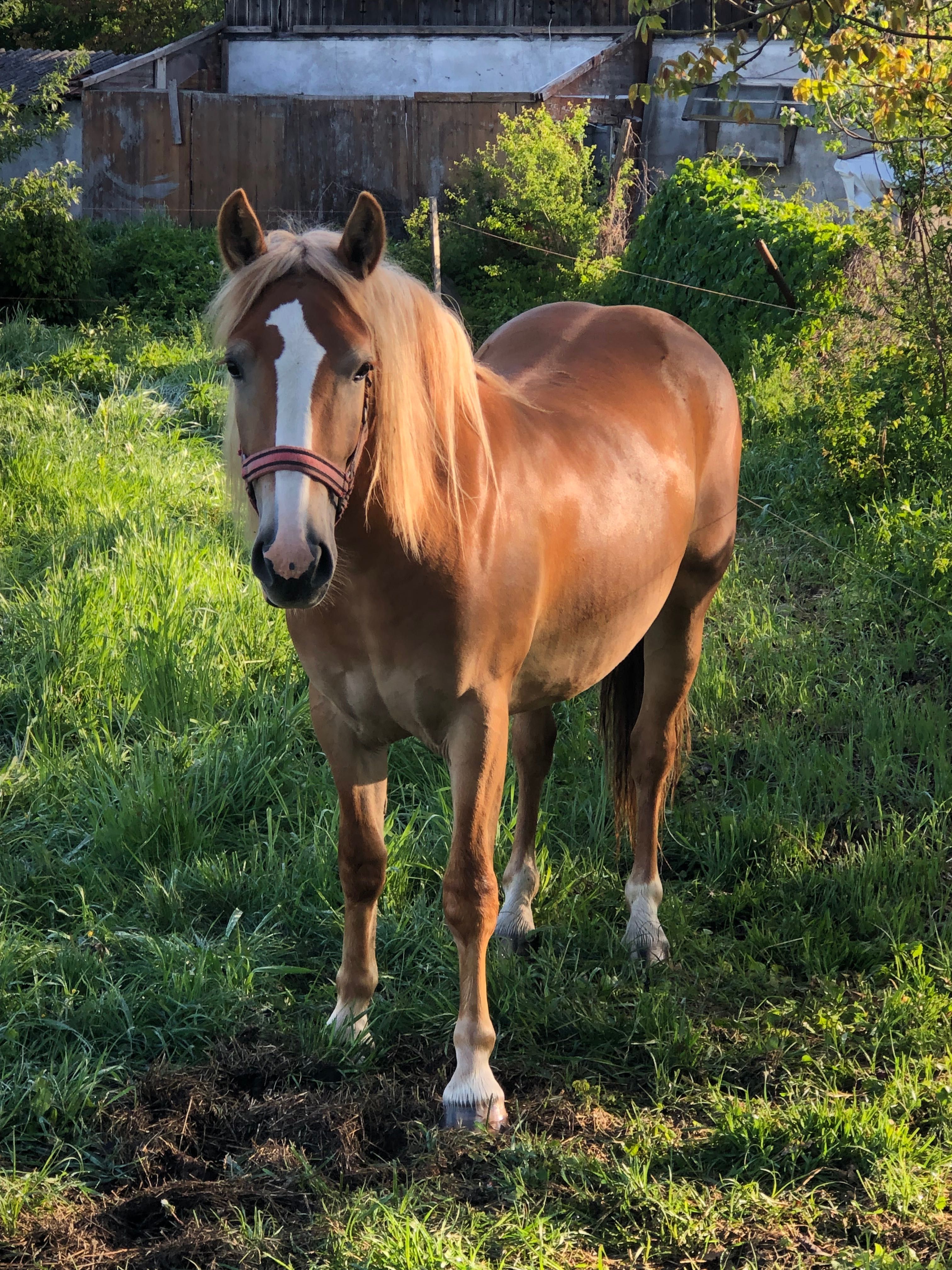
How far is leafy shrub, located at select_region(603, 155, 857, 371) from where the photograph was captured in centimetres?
738

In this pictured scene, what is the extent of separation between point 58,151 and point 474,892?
18.0 m

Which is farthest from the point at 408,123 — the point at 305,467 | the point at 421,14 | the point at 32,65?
the point at 305,467

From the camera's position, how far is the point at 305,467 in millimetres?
1978

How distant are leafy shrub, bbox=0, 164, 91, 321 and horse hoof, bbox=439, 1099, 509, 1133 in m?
10.2

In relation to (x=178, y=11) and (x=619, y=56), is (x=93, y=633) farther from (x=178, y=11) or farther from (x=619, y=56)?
(x=178, y=11)

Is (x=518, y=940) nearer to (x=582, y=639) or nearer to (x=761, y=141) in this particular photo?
(x=582, y=639)

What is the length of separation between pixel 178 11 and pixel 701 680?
27.6m

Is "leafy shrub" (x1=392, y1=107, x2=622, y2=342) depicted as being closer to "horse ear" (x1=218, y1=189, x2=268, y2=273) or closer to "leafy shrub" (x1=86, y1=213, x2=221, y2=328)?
"leafy shrub" (x1=86, y1=213, x2=221, y2=328)

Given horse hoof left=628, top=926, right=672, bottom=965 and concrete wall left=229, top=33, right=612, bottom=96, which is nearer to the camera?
horse hoof left=628, top=926, right=672, bottom=965

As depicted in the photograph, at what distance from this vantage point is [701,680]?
4512 millimetres

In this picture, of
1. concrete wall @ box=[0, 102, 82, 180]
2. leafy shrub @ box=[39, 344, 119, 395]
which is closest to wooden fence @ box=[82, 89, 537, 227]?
concrete wall @ box=[0, 102, 82, 180]

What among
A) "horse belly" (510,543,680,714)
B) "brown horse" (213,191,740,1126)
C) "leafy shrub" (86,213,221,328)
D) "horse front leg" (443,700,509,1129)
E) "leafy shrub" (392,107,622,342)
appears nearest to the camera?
"brown horse" (213,191,740,1126)

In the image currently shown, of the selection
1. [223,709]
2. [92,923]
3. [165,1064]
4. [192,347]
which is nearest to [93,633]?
[223,709]

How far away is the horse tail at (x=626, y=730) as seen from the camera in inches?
144
